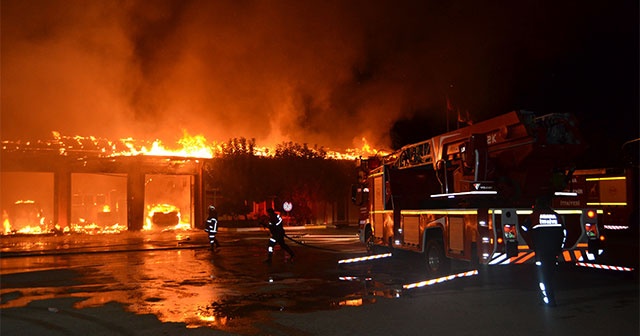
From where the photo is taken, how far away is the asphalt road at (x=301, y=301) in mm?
6688

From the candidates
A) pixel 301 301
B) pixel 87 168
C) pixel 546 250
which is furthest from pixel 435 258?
pixel 87 168

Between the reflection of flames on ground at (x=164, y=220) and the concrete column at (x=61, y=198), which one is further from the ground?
the concrete column at (x=61, y=198)

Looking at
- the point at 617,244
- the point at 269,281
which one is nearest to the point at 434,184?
the point at 269,281

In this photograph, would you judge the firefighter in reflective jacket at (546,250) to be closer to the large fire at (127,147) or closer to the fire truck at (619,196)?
the fire truck at (619,196)

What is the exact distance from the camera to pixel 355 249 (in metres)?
18.2

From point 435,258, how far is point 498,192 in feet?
5.93

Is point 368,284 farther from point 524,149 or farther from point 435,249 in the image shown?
point 524,149

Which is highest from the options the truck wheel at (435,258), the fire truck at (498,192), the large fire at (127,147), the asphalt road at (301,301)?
the large fire at (127,147)

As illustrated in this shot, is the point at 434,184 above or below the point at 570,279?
above

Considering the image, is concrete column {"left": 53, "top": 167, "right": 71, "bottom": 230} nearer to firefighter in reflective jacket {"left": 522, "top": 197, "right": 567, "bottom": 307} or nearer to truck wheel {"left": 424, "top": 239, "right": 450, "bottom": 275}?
truck wheel {"left": 424, "top": 239, "right": 450, "bottom": 275}

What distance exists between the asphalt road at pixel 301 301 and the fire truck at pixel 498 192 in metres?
0.67

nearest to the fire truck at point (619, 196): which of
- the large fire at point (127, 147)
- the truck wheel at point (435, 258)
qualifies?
the truck wheel at point (435, 258)

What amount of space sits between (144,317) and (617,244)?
57.5 feet

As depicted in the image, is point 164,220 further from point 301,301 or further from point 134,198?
point 301,301
